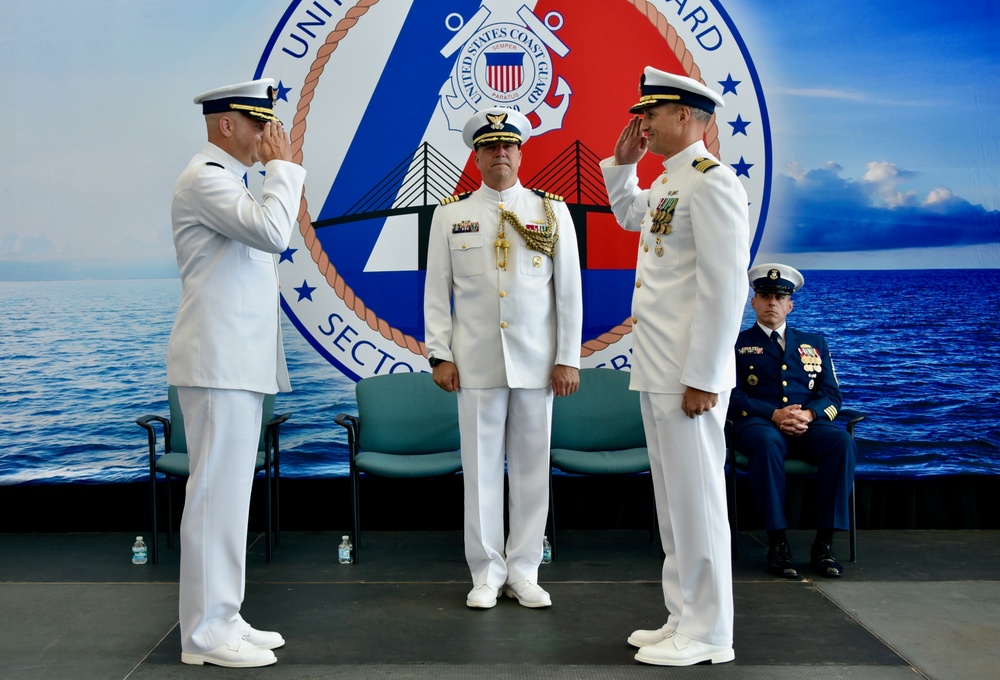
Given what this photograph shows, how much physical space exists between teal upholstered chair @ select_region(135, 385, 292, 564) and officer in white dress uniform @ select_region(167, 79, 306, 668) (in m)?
1.15

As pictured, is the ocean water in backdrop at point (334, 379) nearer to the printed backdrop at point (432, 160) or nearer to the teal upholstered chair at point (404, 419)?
the printed backdrop at point (432, 160)

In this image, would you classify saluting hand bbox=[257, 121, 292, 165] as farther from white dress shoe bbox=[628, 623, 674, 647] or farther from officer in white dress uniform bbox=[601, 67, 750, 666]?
white dress shoe bbox=[628, 623, 674, 647]

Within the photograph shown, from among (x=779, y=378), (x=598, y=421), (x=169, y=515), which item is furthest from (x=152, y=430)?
(x=779, y=378)

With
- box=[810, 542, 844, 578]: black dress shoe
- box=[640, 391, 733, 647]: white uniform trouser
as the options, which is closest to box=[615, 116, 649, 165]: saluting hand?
box=[640, 391, 733, 647]: white uniform trouser

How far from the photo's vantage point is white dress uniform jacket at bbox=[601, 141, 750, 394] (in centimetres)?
280

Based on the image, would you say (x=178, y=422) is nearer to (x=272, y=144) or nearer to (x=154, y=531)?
(x=154, y=531)

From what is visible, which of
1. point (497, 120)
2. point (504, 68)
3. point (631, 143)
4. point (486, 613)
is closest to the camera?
point (631, 143)

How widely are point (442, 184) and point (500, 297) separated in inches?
55.7

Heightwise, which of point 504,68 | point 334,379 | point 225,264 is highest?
point 504,68

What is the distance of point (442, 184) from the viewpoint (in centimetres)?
479

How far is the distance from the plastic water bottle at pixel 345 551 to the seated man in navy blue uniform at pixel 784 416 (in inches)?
71.4

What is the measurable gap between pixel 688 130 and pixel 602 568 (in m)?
1.97

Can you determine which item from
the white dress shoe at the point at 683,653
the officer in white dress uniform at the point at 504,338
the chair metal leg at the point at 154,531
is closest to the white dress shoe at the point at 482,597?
the officer in white dress uniform at the point at 504,338

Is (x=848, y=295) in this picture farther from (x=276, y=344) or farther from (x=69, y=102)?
(x=69, y=102)
